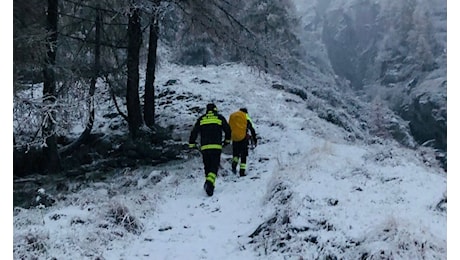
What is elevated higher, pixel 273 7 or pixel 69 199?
pixel 273 7

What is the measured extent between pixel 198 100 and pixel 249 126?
919cm

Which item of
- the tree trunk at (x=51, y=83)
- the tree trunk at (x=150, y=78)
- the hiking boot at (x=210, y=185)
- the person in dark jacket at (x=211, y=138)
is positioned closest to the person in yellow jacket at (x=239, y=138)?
the person in dark jacket at (x=211, y=138)

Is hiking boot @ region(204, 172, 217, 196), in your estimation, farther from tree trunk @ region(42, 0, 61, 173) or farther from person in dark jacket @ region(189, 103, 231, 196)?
tree trunk @ region(42, 0, 61, 173)

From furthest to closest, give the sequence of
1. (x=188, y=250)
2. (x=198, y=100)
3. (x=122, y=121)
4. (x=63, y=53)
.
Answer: (x=198, y=100) < (x=122, y=121) < (x=63, y=53) < (x=188, y=250)

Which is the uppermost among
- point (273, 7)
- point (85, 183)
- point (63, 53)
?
point (273, 7)

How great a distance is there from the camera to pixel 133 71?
15055 millimetres

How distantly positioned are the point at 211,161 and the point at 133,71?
564 centimetres

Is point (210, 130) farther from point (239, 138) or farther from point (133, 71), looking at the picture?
point (133, 71)

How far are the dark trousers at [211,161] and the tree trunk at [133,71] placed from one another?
5258 millimetres

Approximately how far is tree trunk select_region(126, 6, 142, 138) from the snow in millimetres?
2844

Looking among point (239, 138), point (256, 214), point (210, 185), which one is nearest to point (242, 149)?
point (239, 138)
